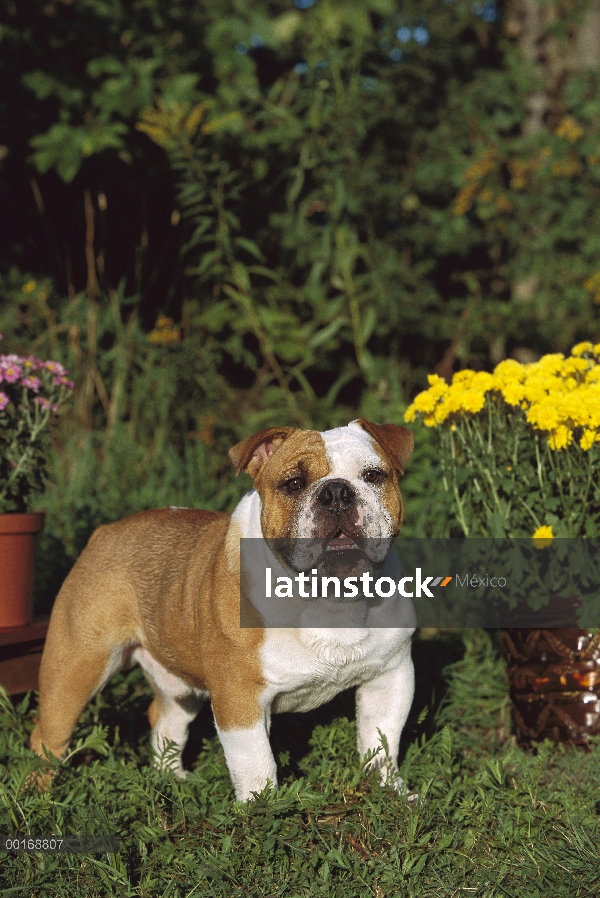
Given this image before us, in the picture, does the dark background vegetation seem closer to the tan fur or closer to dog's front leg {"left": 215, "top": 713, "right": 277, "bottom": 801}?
the tan fur

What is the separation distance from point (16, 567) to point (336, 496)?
1.54 meters

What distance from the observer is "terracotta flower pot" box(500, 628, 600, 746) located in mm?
3451

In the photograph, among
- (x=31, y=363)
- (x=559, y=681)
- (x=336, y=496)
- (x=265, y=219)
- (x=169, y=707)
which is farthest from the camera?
(x=265, y=219)

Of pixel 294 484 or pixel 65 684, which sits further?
pixel 65 684

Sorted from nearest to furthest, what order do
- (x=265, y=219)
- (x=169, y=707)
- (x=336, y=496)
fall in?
(x=336, y=496)
(x=169, y=707)
(x=265, y=219)

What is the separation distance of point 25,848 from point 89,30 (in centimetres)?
531

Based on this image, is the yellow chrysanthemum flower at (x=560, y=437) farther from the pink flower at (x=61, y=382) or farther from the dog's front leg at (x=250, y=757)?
the pink flower at (x=61, y=382)

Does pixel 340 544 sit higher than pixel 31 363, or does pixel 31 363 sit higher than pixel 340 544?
pixel 31 363

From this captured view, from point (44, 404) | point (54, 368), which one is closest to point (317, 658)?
point (44, 404)

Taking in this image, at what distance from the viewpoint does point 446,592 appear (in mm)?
4859

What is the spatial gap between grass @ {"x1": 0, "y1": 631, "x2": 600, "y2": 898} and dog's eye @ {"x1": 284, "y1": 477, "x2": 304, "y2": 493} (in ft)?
2.96

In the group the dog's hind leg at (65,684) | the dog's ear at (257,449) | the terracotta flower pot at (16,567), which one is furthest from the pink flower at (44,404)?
the dog's ear at (257,449)

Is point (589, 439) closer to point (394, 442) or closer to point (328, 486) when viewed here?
point (394, 442)

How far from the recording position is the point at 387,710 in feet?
10.1
